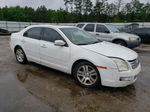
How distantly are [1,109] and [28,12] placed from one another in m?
68.0

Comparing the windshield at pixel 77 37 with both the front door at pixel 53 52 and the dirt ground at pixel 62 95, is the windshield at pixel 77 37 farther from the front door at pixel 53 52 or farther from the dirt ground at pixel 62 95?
the dirt ground at pixel 62 95

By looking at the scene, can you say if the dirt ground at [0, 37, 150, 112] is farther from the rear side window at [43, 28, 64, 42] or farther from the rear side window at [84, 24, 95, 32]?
the rear side window at [84, 24, 95, 32]

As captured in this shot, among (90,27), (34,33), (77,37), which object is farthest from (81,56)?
(90,27)

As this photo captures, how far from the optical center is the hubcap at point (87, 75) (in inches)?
122

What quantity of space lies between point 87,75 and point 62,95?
0.77 m

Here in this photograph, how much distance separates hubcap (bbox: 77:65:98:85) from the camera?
309 cm

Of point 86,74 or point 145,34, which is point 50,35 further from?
point 145,34

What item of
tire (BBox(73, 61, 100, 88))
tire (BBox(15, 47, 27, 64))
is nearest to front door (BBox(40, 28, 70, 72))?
tire (BBox(73, 61, 100, 88))

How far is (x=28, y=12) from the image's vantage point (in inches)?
2474

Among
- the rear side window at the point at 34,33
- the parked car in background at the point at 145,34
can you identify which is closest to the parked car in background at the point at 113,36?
the parked car in background at the point at 145,34

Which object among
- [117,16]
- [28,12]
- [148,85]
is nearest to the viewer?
[148,85]

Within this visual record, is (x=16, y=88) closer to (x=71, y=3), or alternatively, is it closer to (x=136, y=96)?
(x=136, y=96)

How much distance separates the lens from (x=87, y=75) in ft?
10.4

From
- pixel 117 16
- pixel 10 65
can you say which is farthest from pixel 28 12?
pixel 10 65
